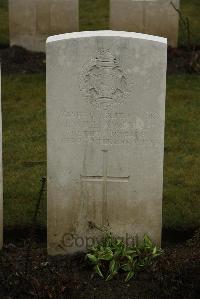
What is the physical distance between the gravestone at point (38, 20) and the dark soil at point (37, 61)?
0.56ft

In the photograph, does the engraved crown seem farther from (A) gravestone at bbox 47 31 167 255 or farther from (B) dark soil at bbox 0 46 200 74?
(B) dark soil at bbox 0 46 200 74

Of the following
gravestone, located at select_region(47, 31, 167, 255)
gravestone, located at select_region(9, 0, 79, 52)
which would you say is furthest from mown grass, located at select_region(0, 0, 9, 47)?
gravestone, located at select_region(47, 31, 167, 255)

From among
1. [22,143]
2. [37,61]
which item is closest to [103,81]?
[22,143]

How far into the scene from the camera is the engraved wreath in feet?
18.9

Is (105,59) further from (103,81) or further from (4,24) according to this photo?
(4,24)

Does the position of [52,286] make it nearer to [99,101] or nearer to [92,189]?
[92,189]

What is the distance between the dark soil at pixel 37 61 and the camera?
34.7 feet

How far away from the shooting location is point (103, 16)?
1269cm

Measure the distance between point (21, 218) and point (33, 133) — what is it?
2099 mm

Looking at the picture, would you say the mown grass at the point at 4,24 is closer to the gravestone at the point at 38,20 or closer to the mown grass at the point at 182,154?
the gravestone at the point at 38,20

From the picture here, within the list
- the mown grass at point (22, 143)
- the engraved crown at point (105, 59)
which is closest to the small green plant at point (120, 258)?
the mown grass at point (22, 143)

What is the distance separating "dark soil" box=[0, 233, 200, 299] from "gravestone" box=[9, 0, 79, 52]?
5.79m

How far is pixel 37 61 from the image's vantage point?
10938 millimetres

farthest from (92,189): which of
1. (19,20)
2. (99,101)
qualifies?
(19,20)
